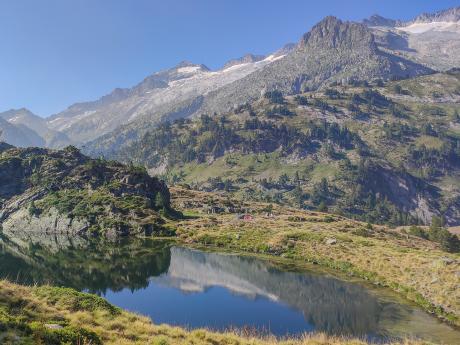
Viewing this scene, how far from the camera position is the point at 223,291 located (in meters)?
67.0

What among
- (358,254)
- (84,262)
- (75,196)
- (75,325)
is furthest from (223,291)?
(75,196)

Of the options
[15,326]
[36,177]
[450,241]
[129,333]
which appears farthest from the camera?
[36,177]

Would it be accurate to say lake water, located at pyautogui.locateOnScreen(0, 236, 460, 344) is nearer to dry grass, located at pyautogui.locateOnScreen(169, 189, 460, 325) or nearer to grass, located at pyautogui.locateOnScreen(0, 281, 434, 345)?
dry grass, located at pyautogui.locateOnScreen(169, 189, 460, 325)

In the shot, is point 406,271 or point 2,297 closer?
point 2,297

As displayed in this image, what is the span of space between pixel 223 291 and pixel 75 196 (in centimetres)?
9994

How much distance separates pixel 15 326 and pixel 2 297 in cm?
780

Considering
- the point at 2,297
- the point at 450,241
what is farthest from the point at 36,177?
the point at 450,241

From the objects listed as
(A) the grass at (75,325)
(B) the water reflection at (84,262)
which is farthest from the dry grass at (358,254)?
(A) the grass at (75,325)

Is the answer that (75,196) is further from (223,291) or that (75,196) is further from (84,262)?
(223,291)

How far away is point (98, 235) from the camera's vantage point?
409 ft

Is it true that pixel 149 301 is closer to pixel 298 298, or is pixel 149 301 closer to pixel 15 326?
pixel 298 298

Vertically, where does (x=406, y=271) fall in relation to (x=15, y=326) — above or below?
below

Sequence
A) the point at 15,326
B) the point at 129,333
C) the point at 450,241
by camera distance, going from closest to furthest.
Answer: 1. the point at 15,326
2. the point at 129,333
3. the point at 450,241

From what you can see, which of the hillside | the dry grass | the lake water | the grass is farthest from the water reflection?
the grass
